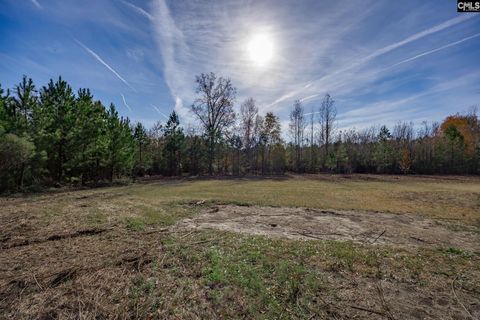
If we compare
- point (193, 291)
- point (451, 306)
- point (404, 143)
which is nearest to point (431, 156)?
point (404, 143)

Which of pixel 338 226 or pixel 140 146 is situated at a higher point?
pixel 140 146

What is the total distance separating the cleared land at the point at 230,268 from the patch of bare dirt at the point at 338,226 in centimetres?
6

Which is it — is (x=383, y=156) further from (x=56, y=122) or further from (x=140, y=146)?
(x=56, y=122)

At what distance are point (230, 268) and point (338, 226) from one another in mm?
5041

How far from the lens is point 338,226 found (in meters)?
7.88


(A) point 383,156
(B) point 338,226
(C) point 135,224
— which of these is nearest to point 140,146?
(C) point 135,224

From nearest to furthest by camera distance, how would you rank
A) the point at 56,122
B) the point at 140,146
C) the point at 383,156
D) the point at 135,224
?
the point at 135,224 < the point at 56,122 < the point at 140,146 < the point at 383,156

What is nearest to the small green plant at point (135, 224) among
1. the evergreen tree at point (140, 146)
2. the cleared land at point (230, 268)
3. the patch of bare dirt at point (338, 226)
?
the cleared land at point (230, 268)

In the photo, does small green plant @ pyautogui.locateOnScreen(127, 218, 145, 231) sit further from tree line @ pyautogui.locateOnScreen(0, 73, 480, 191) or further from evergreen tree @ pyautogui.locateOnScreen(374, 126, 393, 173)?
evergreen tree @ pyautogui.locateOnScreen(374, 126, 393, 173)

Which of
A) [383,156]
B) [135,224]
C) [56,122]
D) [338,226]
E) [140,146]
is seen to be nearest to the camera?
[135,224]

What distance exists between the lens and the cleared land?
324 cm

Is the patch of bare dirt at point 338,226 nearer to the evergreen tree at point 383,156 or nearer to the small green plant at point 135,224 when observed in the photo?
the small green plant at point 135,224

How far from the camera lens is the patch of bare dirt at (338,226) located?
21.5 ft

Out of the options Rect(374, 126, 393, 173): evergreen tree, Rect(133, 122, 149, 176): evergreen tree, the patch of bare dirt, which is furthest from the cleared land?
Rect(374, 126, 393, 173): evergreen tree
